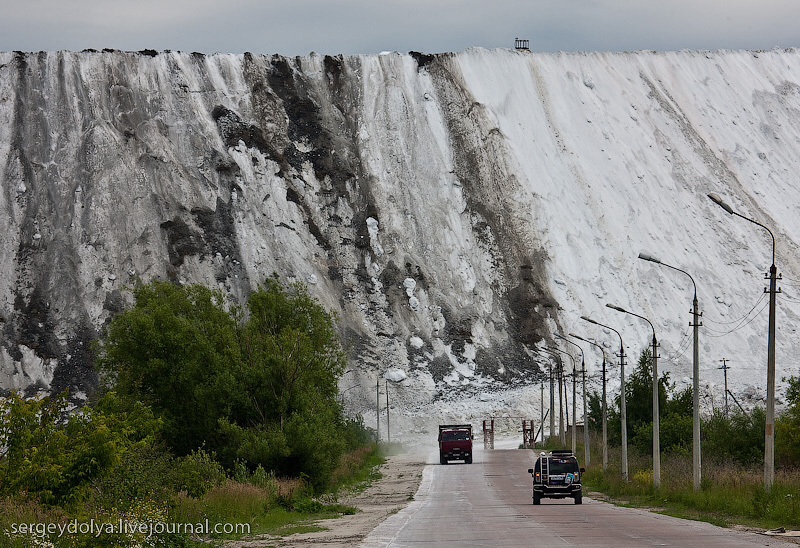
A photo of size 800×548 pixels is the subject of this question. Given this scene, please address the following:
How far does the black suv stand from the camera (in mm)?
33875

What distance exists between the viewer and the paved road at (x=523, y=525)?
1994cm

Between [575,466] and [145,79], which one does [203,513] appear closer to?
[575,466]

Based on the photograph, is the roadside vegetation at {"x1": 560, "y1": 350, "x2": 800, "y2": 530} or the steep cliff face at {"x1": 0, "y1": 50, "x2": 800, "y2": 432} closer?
the roadside vegetation at {"x1": 560, "y1": 350, "x2": 800, "y2": 530}

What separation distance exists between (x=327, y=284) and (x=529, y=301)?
1397cm

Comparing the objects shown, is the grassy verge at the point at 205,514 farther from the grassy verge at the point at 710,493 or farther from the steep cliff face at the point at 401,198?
the steep cliff face at the point at 401,198

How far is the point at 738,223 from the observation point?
9256 centimetres

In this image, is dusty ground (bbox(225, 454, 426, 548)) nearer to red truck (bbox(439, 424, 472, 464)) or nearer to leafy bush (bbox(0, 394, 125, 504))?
red truck (bbox(439, 424, 472, 464))

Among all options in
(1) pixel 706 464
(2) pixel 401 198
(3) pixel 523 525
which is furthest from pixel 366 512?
(2) pixel 401 198

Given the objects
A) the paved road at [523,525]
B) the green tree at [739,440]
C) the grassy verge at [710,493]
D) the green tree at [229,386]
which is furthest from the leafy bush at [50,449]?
the green tree at [739,440]

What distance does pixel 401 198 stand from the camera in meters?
89.3

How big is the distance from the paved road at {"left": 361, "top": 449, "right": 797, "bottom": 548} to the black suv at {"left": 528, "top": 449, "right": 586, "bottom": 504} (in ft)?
1.20

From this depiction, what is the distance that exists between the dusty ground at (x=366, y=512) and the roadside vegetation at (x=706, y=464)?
6.77 m

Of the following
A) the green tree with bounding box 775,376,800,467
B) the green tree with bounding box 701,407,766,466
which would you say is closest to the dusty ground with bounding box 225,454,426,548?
the green tree with bounding box 701,407,766,466

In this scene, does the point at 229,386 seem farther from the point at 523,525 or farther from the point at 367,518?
the point at 523,525
